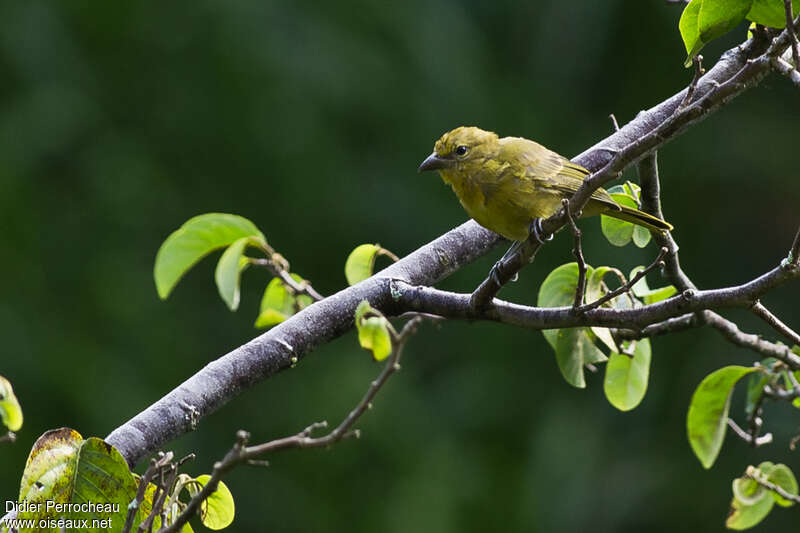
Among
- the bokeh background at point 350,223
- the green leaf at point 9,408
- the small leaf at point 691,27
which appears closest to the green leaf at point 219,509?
the green leaf at point 9,408

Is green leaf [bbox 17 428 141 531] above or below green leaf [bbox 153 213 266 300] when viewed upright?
below

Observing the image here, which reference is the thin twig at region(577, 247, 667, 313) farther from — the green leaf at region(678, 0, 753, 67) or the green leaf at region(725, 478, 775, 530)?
the green leaf at region(725, 478, 775, 530)

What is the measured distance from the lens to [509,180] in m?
2.78

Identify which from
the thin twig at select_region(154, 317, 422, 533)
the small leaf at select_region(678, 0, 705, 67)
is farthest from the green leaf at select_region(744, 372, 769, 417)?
the thin twig at select_region(154, 317, 422, 533)

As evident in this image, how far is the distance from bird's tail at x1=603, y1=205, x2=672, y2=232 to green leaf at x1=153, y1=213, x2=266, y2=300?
2.94 feet

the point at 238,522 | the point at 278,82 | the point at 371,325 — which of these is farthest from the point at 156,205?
the point at 371,325

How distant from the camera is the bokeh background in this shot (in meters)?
6.70

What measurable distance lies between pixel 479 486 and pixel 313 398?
4.27ft

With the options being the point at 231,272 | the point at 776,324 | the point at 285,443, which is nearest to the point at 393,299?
the point at 231,272

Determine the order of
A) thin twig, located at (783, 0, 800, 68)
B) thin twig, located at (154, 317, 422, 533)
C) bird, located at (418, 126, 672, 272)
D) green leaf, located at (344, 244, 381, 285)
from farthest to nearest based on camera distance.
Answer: green leaf, located at (344, 244, 381, 285)
bird, located at (418, 126, 672, 272)
thin twig, located at (783, 0, 800, 68)
thin twig, located at (154, 317, 422, 533)

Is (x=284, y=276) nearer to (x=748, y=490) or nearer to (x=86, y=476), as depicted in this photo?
(x=86, y=476)

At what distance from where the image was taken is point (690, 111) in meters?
1.65

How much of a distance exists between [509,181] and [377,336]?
4.49ft

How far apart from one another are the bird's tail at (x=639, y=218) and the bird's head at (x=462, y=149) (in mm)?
654
